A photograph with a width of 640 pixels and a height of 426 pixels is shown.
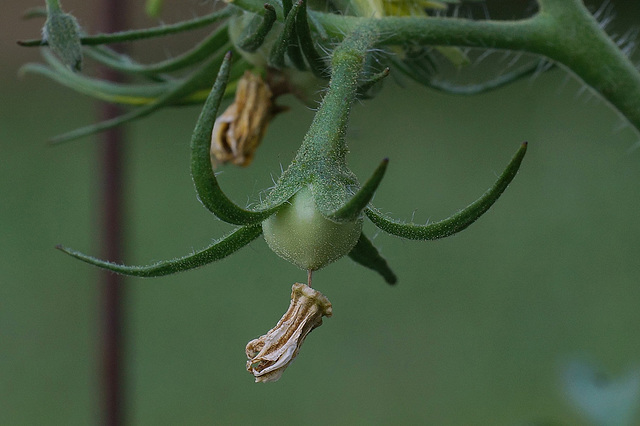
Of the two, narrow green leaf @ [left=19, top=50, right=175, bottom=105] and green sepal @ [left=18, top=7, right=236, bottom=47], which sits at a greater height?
green sepal @ [left=18, top=7, right=236, bottom=47]

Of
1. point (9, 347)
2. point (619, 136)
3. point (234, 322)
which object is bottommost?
point (9, 347)

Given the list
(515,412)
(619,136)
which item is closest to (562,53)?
(515,412)

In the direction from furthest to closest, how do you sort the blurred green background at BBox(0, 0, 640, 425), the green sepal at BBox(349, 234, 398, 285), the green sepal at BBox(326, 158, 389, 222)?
the blurred green background at BBox(0, 0, 640, 425), the green sepal at BBox(349, 234, 398, 285), the green sepal at BBox(326, 158, 389, 222)

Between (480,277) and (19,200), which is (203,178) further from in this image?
(19,200)

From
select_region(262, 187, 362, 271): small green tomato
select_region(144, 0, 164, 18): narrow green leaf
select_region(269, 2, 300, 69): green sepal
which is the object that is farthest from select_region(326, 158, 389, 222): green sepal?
select_region(144, 0, 164, 18): narrow green leaf

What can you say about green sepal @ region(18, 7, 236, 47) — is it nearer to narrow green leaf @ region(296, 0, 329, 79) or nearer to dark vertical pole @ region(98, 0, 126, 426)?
narrow green leaf @ region(296, 0, 329, 79)

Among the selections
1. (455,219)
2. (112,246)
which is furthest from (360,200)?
(112,246)
